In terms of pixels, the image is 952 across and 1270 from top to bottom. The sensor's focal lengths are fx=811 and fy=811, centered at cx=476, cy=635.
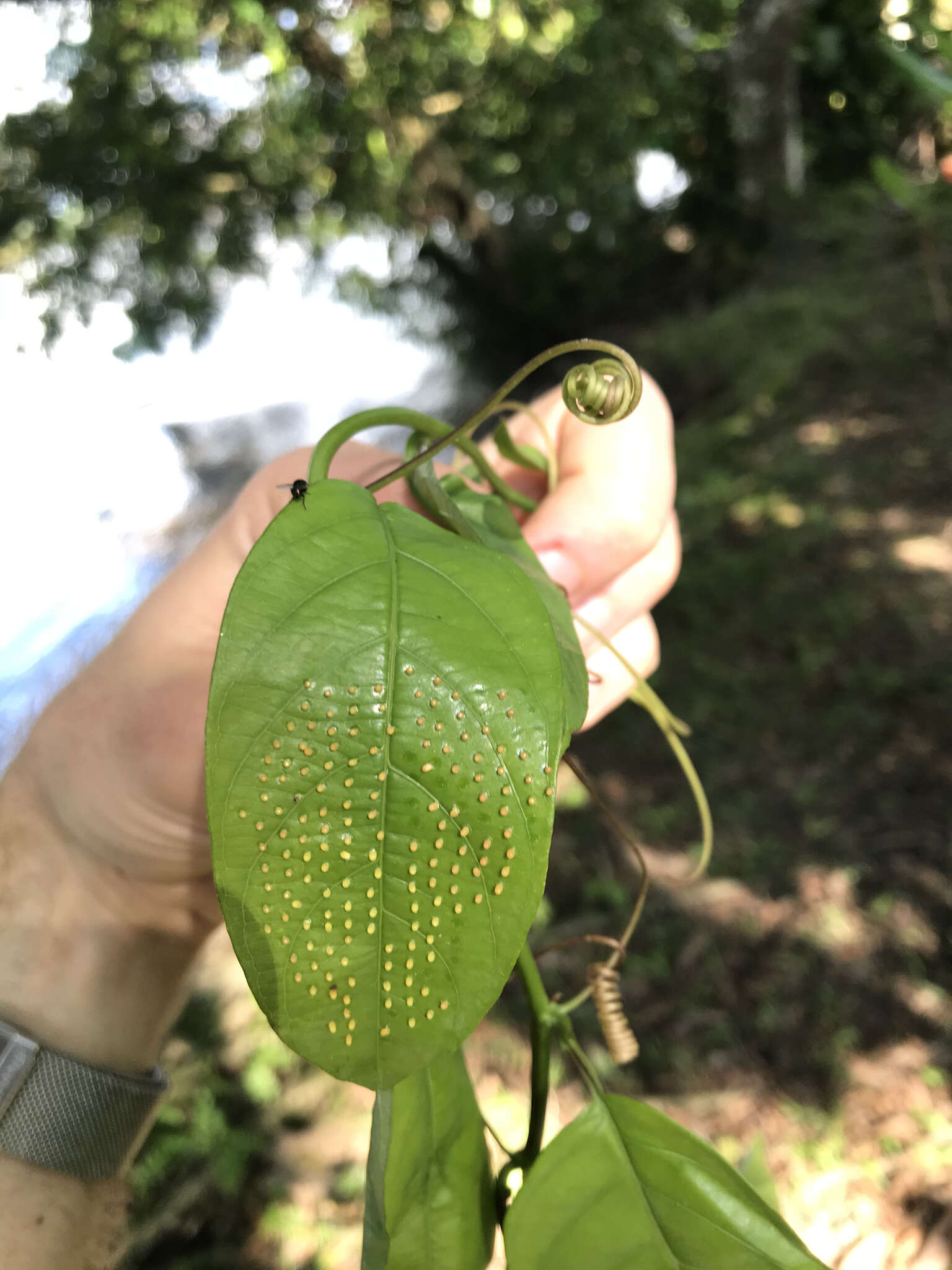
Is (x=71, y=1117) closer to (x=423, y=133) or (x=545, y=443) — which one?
(x=545, y=443)

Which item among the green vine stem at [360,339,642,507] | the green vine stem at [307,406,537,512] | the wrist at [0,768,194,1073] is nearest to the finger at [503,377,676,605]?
the green vine stem at [307,406,537,512]

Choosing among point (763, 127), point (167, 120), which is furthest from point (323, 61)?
point (763, 127)

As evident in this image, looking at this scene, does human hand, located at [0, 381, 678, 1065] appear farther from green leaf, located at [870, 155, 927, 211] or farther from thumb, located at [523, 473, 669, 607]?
green leaf, located at [870, 155, 927, 211]

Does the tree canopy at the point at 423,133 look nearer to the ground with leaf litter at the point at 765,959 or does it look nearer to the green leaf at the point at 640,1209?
the ground with leaf litter at the point at 765,959

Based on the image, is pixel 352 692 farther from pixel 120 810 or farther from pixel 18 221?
pixel 18 221

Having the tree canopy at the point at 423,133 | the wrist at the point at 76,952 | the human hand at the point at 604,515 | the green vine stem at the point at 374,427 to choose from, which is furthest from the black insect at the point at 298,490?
the tree canopy at the point at 423,133
